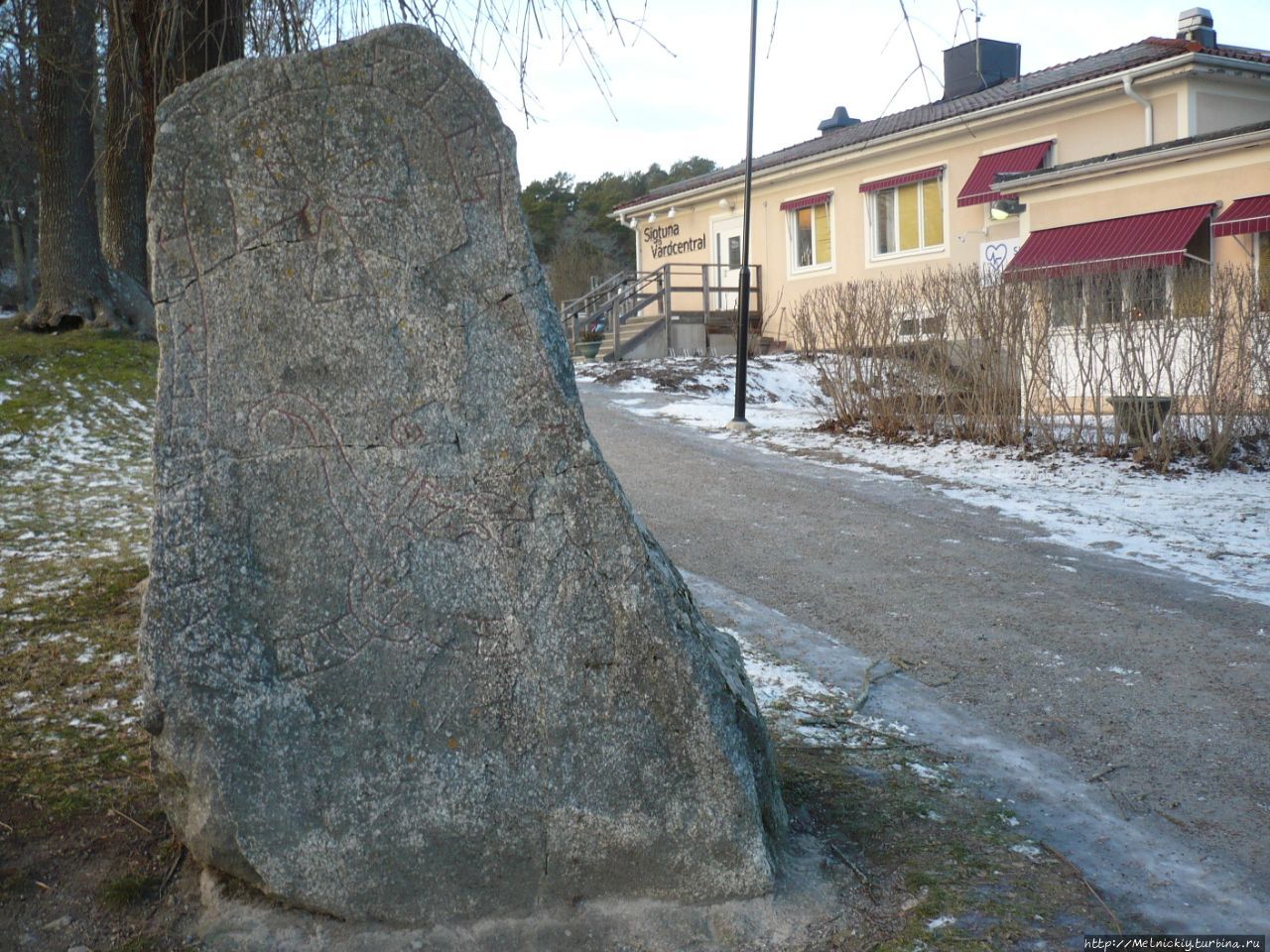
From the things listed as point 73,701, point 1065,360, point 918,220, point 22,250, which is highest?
point 22,250

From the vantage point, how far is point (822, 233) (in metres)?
22.4

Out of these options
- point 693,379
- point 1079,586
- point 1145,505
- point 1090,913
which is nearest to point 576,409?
point 1090,913

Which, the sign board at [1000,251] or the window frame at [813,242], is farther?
the window frame at [813,242]

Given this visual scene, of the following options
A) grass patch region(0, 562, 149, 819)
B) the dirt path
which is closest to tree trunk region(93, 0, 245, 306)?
grass patch region(0, 562, 149, 819)

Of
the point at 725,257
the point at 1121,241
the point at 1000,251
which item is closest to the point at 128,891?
the point at 1121,241

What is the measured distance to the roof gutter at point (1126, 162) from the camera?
12.1 meters

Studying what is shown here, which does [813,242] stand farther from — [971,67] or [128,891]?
[128,891]

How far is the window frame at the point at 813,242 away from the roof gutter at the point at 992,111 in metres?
0.88

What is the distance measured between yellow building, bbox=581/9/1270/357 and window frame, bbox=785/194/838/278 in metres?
0.04

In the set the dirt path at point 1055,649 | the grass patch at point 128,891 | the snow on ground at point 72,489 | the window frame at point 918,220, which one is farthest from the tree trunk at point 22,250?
the grass patch at point 128,891

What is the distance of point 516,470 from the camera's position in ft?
8.60

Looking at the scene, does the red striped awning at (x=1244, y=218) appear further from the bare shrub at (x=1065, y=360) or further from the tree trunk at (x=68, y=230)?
the tree trunk at (x=68, y=230)

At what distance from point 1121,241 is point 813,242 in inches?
383

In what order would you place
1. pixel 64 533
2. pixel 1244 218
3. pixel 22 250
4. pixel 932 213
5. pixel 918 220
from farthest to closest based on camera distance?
1. pixel 22 250
2. pixel 918 220
3. pixel 932 213
4. pixel 1244 218
5. pixel 64 533
